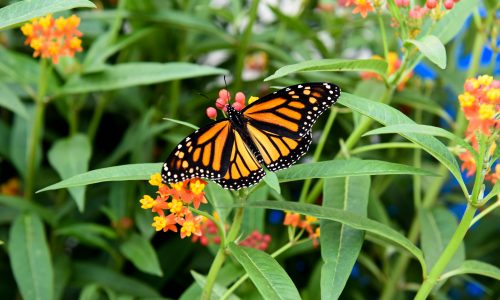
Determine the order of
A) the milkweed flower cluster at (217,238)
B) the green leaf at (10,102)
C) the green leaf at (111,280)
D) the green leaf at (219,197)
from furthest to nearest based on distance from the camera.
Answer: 1. the green leaf at (111,280)
2. the green leaf at (10,102)
3. the milkweed flower cluster at (217,238)
4. the green leaf at (219,197)

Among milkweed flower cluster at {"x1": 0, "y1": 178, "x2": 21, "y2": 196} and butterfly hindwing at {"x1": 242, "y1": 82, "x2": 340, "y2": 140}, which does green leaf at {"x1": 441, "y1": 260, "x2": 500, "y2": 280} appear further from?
milkweed flower cluster at {"x1": 0, "y1": 178, "x2": 21, "y2": 196}

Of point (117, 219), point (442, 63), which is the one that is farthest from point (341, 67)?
point (117, 219)

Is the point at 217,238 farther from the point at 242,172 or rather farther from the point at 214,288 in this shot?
the point at 242,172

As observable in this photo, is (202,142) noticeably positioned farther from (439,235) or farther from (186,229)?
(439,235)

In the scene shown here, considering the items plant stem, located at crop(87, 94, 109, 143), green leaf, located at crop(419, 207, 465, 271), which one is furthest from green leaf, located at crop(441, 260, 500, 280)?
plant stem, located at crop(87, 94, 109, 143)

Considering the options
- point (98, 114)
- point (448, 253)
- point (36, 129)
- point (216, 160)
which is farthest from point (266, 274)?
point (98, 114)

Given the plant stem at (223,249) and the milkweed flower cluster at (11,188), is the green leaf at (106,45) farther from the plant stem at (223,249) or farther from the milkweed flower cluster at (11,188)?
the plant stem at (223,249)

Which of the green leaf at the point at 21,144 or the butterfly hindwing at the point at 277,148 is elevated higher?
the butterfly hindwing at the point at 277,148

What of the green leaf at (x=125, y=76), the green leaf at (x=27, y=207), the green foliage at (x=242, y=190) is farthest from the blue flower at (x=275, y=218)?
the green leaf at (x=27, y=207)
